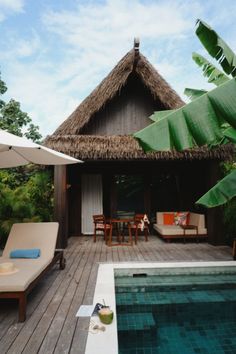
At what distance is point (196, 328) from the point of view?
329 cm

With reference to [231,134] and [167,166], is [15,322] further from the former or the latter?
[167,166]

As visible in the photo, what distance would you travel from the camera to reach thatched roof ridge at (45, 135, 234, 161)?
6895 mm

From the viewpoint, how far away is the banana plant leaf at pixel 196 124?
85.0 inches

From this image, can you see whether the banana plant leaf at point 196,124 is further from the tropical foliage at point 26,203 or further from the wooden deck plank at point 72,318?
the tropical foliage at point 26,203

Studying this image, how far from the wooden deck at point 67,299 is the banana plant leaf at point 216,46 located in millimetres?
3078

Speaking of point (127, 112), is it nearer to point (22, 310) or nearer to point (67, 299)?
point (67, 299)

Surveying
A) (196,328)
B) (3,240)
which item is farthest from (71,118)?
(196,328)

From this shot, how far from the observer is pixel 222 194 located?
308 cm

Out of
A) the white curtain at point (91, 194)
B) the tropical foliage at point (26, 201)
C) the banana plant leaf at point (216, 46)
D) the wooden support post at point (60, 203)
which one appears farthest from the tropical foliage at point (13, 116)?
the banana plant leaf at point (216, 46)

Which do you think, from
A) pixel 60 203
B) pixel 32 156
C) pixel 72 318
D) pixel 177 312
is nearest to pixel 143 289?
pixel 177 312

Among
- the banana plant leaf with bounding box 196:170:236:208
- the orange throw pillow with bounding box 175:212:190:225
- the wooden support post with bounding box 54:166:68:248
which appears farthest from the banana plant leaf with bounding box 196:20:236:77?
the orange throw pillow with bounding box 175:212:190:225

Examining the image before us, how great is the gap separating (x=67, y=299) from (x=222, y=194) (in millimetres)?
2343

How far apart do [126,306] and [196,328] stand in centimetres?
95

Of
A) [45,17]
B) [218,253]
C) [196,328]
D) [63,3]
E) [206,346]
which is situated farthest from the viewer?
[45,17]
